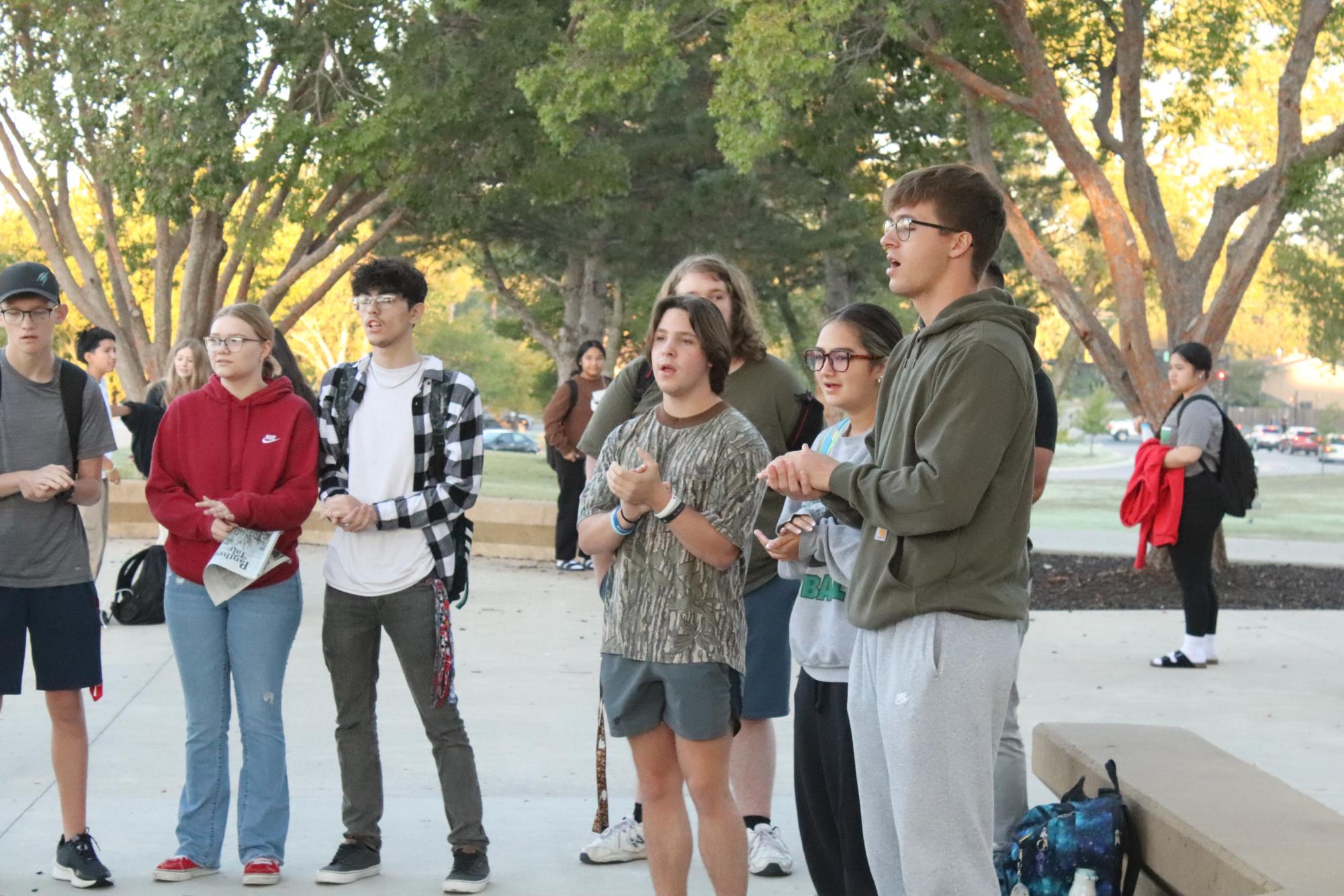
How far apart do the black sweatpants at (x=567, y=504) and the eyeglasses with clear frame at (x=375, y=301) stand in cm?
772

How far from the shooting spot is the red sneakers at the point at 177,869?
4.83 metres

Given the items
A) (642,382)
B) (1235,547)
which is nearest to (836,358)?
(642,382)

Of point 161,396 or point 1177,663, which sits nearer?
point 1177,663

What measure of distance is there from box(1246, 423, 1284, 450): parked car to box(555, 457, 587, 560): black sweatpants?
4988 cm

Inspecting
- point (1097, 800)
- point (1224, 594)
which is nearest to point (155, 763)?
point (1097, 800)

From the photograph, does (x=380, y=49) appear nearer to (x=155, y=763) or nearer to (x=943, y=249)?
(x=155, y=763)

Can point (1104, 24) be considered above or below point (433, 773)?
above

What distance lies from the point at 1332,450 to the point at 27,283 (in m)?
49.6

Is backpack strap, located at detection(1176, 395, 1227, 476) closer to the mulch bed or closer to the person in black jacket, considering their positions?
the mulch bed

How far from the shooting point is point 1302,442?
178 ft

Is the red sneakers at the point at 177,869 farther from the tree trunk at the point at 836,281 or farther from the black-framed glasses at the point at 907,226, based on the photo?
the tree trunk at the point at 836,281

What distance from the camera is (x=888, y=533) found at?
10.4 ft

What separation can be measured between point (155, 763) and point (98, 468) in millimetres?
1982

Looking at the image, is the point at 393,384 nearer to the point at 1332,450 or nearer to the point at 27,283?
the point at 27,283
